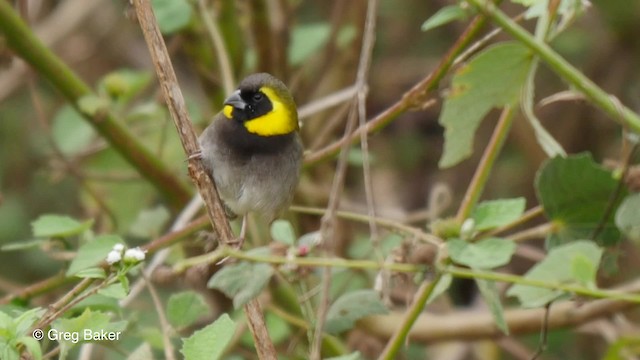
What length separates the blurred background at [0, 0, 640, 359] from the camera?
8.69ft

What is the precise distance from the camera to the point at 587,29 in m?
3.80

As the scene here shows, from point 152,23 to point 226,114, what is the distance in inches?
22.4

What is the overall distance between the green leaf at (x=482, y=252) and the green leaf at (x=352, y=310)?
210 millimetres

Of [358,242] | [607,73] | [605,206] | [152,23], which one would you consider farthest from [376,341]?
[607,73]

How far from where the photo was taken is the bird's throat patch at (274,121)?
2.10 metres

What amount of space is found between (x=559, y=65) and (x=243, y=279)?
531mm

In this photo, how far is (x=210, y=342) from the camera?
1405mm

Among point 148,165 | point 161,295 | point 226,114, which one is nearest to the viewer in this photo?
point 226,114

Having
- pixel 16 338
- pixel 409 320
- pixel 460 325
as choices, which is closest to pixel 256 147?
pixel 409 320

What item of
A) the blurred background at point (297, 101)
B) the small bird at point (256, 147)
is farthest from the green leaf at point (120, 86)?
the small bird at point (256, 147)

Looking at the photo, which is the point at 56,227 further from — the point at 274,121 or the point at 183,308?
the point at 274,121

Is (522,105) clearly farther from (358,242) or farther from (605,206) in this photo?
(358,242)

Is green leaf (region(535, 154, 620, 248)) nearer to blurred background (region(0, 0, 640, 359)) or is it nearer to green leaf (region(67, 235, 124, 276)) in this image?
green leaf (region(67, 235, 124, 276))

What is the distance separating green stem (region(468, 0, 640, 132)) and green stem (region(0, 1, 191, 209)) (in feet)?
3.07
